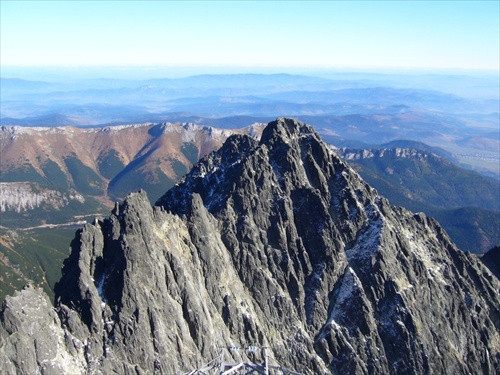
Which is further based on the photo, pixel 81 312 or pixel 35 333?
pixel 81 312

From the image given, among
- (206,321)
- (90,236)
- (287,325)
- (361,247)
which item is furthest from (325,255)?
(90,236)

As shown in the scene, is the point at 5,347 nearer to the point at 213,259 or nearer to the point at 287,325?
the point at 213,259

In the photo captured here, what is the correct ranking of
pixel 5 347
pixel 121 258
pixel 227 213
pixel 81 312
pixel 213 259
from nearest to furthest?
1. pixel 5 347
2. pixel 81 312
3. pixel 121 258
4. pixel 213 259
5. pixel 227 213

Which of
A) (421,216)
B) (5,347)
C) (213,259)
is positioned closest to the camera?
(5,347)

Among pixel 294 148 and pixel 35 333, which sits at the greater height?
pixel 294 148

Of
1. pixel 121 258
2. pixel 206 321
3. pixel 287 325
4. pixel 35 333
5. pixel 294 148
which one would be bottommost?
pixel 287 325

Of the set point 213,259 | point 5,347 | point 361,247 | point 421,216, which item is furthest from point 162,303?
point 421,216
